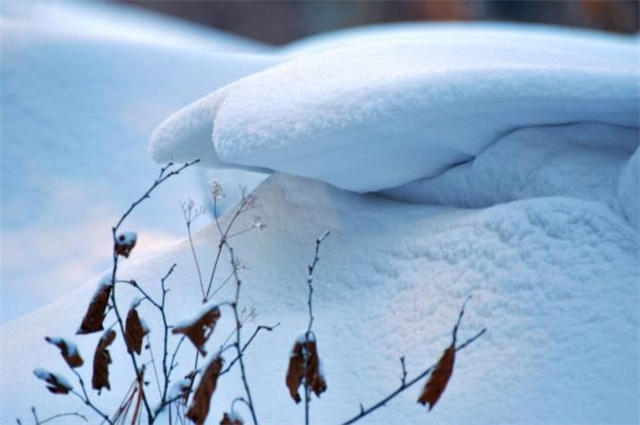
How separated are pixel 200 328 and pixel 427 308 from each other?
1.74 ft

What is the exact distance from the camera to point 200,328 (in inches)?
49.9

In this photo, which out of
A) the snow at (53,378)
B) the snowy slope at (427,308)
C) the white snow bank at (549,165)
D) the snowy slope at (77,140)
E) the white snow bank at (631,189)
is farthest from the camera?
the snowy slope at (77,140)

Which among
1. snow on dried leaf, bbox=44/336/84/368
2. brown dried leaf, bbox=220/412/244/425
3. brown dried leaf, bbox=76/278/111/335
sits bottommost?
brown dried leaf, bbox=220/412/244/425

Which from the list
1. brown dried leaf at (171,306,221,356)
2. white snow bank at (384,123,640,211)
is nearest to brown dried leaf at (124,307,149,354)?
brown dried leaf at (171,306,221,356)

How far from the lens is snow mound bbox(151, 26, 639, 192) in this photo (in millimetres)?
1664

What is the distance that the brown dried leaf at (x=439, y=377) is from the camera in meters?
1.23

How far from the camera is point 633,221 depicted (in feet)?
5.36

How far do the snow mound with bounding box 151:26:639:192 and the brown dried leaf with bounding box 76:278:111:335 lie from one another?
0.40 m

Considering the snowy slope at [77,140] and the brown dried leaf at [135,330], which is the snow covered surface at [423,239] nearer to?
the brown dried leaf at [135,330]

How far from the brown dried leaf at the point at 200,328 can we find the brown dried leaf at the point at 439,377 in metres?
0.30

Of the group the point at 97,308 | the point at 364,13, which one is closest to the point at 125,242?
the point at 97,308

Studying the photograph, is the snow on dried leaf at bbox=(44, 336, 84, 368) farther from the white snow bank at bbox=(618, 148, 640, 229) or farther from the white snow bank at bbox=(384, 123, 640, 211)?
the white snow bank at bbox=(618, 148, 640, 229)

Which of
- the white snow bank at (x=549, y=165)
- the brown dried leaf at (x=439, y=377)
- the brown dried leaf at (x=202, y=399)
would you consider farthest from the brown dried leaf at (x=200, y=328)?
the white snow bank at (x=549, y=165)

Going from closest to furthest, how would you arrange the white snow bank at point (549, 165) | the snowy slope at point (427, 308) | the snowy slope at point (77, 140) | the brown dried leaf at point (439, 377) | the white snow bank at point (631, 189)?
1. the brown dried leaf at point (439, 377)
2. the snowy slope at point (427, 308)
3. the white snow bank at point (631, 189)
4. the white snow bank at point (549, 165)
5. the snowy slope at point (77, 140)
